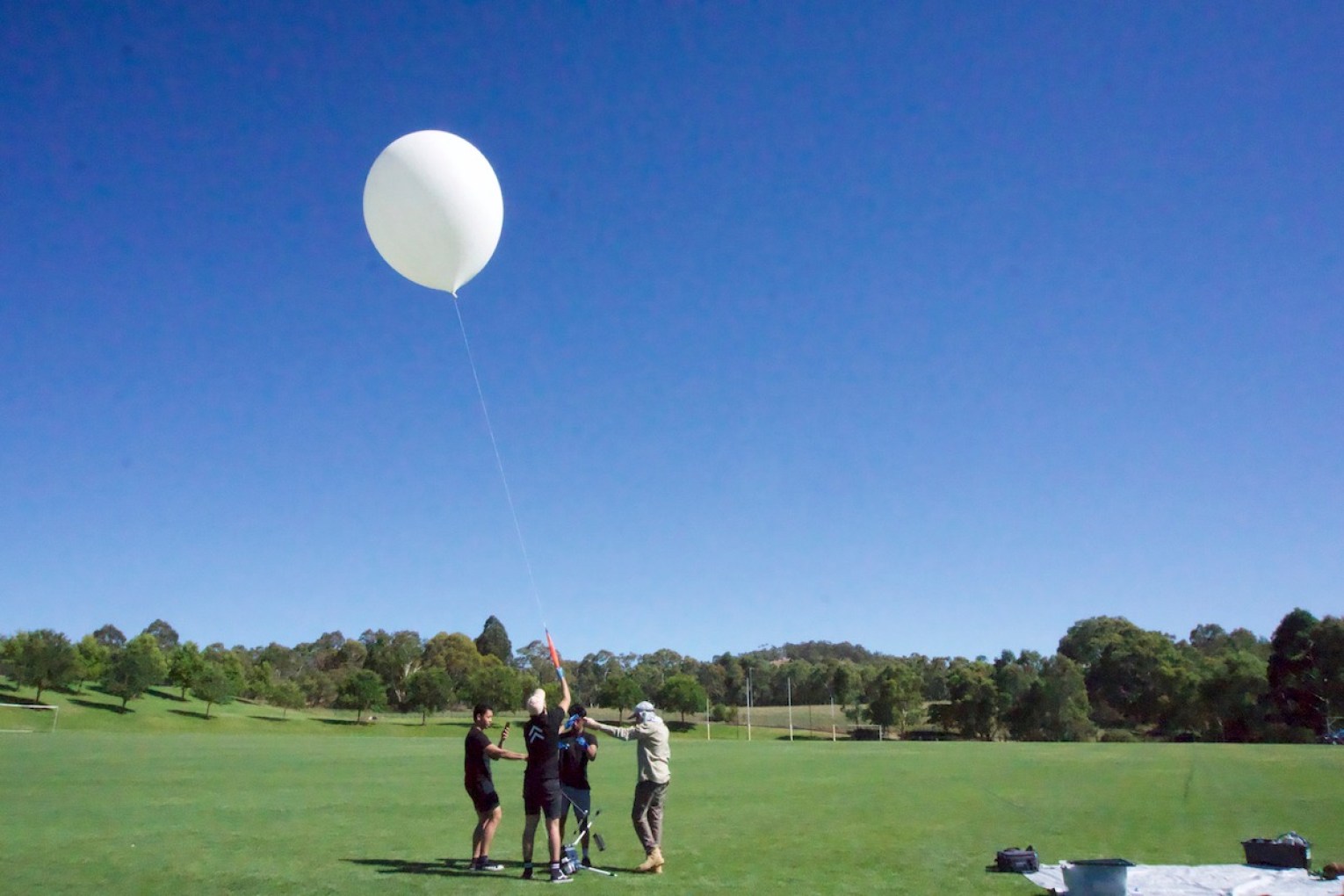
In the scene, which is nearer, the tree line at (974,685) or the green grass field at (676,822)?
the green grass field at (676,822)

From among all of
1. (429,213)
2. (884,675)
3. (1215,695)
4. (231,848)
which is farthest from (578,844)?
(884,675)

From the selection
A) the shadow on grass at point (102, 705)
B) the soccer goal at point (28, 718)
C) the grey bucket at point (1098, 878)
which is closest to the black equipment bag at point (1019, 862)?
the grey bucket at point (1098, 878)

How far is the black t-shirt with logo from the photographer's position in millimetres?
10781

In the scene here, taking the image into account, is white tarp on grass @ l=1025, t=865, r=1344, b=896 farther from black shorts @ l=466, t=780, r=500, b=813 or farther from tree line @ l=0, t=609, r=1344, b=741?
tree line @ l=0, t=609, r=1344, b=741

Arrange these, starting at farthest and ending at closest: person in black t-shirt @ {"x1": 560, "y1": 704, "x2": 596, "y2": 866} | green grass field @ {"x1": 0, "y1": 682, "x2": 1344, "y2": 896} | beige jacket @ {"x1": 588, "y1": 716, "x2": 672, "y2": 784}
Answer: person in black t-shirt @ {"x1": 560, "y1": 704, "x2": 596, "y2": 866} < beige jacket @ {"x1": 588, "y1": 716, "x2": 672, "y2": 784} < green grass field @ {"x1": 0, "y1": 682, "x2": 1344, "y2": 896}

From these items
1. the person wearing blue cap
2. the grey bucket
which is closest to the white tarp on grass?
the grey bucket

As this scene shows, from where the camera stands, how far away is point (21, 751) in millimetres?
32281

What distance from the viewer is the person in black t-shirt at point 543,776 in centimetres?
1070

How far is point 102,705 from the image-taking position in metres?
85.1

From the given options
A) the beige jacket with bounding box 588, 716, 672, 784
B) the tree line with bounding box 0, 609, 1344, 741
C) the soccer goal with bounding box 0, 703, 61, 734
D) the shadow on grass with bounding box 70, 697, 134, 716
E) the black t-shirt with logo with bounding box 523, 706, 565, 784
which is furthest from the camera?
the shadow on grass with bounding box 70, 697, 134, 716

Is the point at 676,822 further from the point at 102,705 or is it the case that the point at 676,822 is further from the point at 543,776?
the point at 102,705

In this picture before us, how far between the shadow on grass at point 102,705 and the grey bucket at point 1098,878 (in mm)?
91907

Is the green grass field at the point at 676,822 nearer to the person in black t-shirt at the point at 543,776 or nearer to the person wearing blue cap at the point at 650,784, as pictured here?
the person wearing blue cap at the point at 650,784

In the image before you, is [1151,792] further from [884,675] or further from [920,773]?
[884,675]
